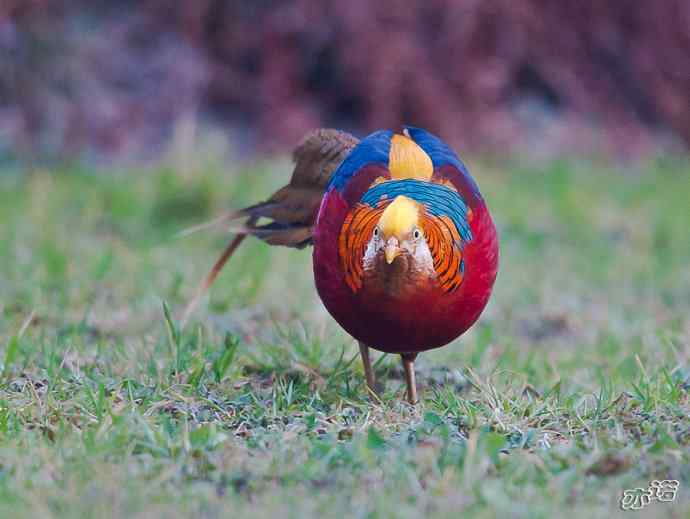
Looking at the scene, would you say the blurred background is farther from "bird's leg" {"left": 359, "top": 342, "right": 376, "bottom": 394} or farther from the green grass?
"bird's leg" {"left": 359, "top": 342, "right": 376, "bottom": 394}

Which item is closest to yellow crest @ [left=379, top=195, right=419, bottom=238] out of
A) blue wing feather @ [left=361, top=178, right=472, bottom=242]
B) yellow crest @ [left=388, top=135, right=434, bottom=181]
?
blue wing feather @ [left=361, top=178, right=472, bottom=242]

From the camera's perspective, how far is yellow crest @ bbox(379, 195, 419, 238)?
96.6 inches

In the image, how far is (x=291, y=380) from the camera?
313 cm

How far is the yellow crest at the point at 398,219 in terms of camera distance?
2.45 m

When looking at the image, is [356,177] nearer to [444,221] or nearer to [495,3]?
[444,221]

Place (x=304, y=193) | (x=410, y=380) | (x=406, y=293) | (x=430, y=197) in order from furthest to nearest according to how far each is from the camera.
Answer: (x=304, y=193), (x=410, y=380), (x=430, y=197), (x=406, y=293)

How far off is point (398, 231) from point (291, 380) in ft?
2.73

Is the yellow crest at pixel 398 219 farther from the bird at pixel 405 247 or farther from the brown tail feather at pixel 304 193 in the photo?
the brown tail feather at pixel 304 193

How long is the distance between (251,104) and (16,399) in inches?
189

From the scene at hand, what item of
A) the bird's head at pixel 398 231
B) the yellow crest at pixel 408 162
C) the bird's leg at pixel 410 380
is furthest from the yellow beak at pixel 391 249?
the bird's leg at pixel 410 380

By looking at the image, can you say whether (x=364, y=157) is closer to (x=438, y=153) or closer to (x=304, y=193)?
(x=438, y=153)

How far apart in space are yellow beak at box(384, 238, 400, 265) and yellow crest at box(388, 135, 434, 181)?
1.36 feet

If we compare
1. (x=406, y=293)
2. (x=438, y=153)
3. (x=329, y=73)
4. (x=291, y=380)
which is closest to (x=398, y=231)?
(x=406, y=293)

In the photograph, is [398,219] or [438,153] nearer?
[398,219]
